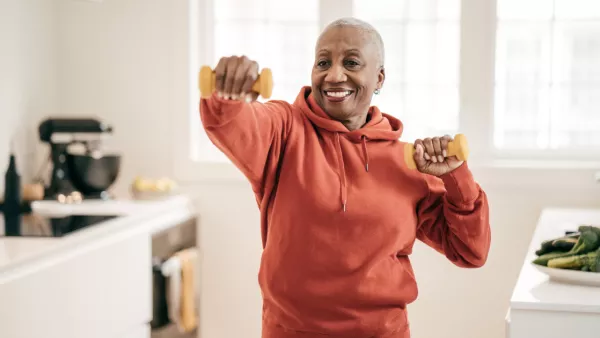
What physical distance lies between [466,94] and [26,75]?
5.99 ft

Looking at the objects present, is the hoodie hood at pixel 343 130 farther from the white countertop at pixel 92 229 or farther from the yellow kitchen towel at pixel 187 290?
the yellow kitchen towel at pixel 187 290

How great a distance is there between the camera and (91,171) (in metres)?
3.42

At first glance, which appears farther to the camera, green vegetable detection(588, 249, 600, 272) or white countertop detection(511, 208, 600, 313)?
green vegetable detection(588, 249, 600, 272)

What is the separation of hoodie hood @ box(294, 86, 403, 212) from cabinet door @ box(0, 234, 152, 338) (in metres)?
0.94

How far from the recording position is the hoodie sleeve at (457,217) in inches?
67.6

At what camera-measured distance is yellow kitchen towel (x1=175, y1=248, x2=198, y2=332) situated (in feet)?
11.6

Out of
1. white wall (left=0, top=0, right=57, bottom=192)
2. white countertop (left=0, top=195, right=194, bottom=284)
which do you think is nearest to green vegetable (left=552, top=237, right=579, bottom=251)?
white countertop (left=0, top=195, right=194, bottom=284)

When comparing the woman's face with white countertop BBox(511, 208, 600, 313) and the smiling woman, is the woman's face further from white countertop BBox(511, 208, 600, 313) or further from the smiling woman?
white countertop BBox(511, 208, 600, 313)

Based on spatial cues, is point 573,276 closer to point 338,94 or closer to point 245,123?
point 338,94

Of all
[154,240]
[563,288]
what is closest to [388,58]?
[154,240]

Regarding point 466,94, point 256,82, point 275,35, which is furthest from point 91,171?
point 256,82

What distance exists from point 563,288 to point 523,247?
1.69m

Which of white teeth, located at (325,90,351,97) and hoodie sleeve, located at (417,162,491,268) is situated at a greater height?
white teeth, located at (325,90,351,97)

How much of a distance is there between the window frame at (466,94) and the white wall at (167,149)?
0.04 m
